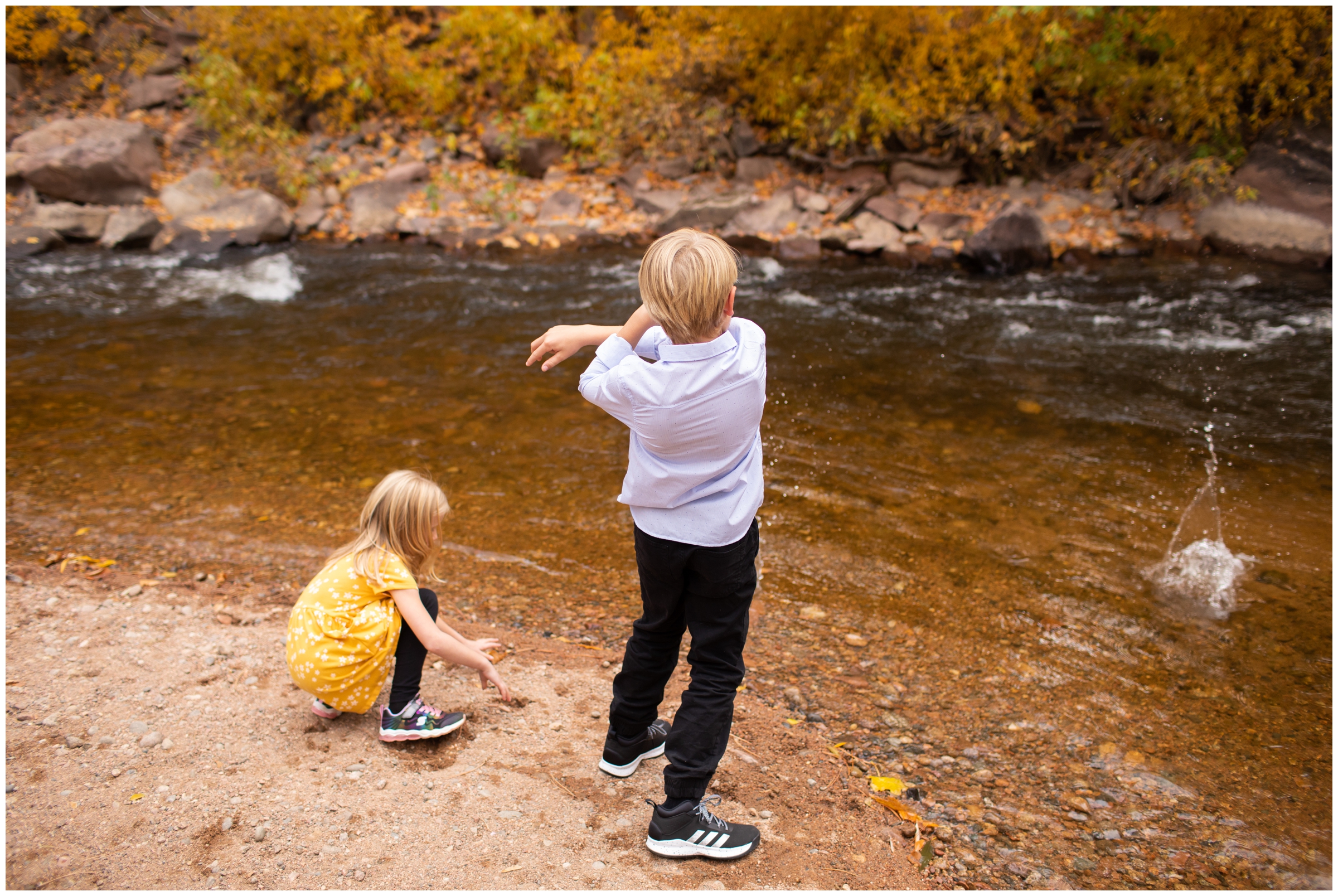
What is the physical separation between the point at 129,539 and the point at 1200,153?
1184cm

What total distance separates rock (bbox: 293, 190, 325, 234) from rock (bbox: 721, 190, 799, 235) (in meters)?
5.44

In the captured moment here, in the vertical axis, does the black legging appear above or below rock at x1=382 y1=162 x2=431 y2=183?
below

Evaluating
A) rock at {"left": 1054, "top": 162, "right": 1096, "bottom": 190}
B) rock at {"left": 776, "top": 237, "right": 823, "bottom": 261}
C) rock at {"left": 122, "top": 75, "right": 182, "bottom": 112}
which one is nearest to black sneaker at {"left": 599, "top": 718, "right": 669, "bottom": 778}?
rock at {"left": 776, "top": 237, "right": 823, "bottom": 261}

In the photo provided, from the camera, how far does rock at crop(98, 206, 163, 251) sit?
993 cm

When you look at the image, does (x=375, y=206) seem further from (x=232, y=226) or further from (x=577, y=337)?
(x=577, y=337)

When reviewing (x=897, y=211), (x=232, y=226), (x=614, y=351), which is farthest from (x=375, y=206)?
(x=614, y=351)

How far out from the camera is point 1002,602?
149 inches

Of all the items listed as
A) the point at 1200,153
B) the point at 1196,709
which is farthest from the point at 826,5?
the point at 1196,709

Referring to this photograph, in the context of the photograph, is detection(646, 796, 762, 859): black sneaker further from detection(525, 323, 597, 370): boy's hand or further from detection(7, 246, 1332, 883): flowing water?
detection(525, 323, 597, 370): boy's hand

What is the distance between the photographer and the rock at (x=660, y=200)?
10.9 metres

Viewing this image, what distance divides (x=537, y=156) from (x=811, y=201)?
13.5 ft

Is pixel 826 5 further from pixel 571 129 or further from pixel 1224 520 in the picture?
pixel 1224 520

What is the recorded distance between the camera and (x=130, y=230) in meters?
9.95

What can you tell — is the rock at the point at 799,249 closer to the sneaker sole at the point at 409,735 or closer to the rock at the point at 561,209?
the rock at the point at 561,209
